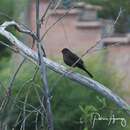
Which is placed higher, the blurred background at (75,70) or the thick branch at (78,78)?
the thick branch at (78,78)

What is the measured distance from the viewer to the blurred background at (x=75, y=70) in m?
4.40

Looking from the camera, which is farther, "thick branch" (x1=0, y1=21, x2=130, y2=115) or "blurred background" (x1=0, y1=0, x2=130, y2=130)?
"blurred background" (x1=0, y1=0, x2=130, y2=130)

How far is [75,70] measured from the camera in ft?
21.5

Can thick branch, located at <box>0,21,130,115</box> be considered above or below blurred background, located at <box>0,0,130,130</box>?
above

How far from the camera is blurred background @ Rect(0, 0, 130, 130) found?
4.40m

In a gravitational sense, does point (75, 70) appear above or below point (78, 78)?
below

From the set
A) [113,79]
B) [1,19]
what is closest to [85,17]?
[1,19]

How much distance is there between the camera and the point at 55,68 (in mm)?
3885

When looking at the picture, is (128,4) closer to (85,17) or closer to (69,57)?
(69,57)

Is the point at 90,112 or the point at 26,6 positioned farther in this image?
the point at 26,6

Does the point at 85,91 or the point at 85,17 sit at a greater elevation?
the point at 85,91

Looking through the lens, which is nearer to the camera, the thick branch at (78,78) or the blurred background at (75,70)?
Result: the thick branch at (78,78)

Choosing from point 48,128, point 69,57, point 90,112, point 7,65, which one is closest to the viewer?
point 48,128

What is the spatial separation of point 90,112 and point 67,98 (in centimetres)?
437
